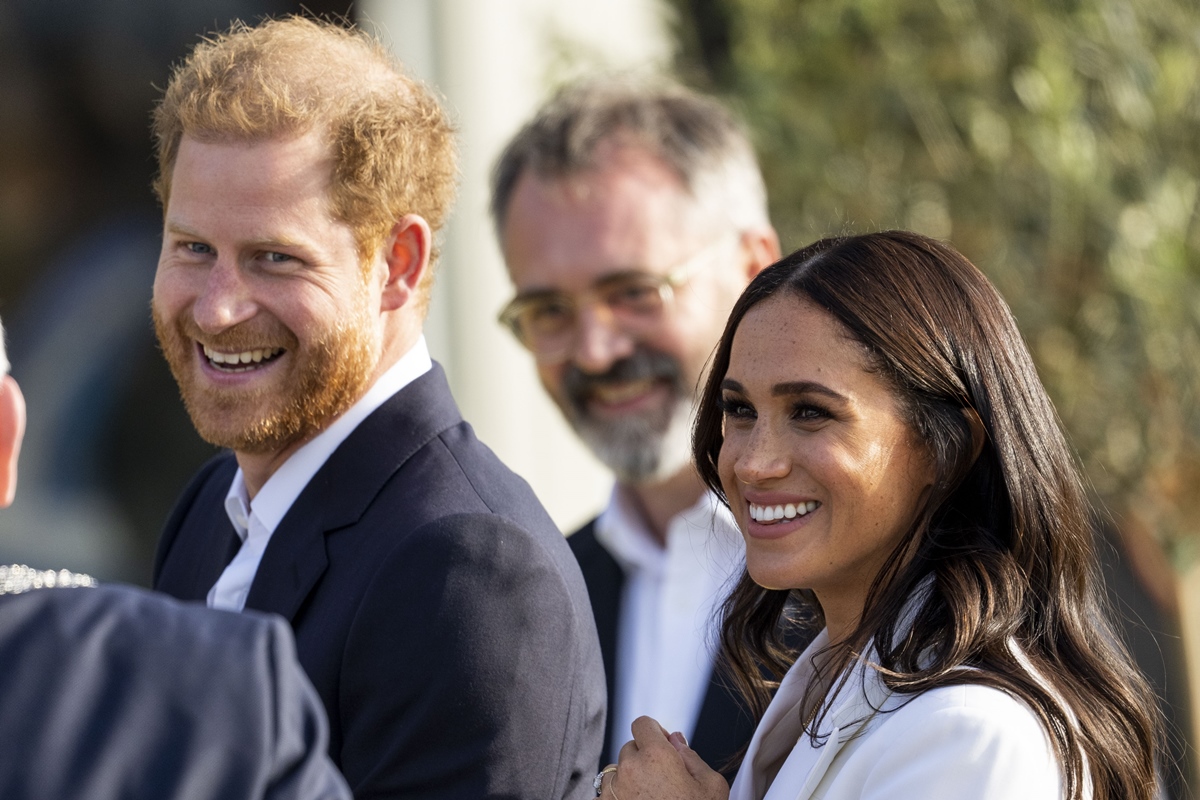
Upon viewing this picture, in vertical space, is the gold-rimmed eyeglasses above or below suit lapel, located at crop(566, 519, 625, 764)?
above

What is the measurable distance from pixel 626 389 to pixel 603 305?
211 mm

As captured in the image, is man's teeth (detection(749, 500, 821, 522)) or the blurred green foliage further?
the blurred green foliage

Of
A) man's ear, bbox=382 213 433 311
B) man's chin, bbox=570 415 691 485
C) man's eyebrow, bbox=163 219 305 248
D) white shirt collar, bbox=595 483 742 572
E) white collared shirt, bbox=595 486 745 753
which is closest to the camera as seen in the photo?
man's eyebrow, bbox=163 219 305 248

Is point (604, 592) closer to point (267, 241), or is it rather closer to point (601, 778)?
point (601, 778)

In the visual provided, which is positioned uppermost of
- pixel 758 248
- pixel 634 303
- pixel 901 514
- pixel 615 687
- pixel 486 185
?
pixel 486 185

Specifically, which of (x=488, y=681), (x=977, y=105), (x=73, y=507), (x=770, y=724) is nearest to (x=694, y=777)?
(x=770, y=724)

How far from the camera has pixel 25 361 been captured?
5348 mm

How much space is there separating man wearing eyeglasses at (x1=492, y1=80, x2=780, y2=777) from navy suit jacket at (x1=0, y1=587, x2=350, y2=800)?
1785 mm

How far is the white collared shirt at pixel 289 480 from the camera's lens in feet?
7.16

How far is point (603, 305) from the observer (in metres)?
3.29

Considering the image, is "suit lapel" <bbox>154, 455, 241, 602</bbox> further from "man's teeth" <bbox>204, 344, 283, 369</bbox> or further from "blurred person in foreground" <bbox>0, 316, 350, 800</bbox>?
"blurred person in foreground" <bbox>0, 316, 350, 800</bbox>

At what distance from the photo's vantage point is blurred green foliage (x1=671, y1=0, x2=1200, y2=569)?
463cm

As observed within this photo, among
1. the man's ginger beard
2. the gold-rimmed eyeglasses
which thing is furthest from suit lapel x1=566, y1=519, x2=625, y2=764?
the man's ginger beard

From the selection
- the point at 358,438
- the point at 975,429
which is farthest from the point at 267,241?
the point at 975,429
